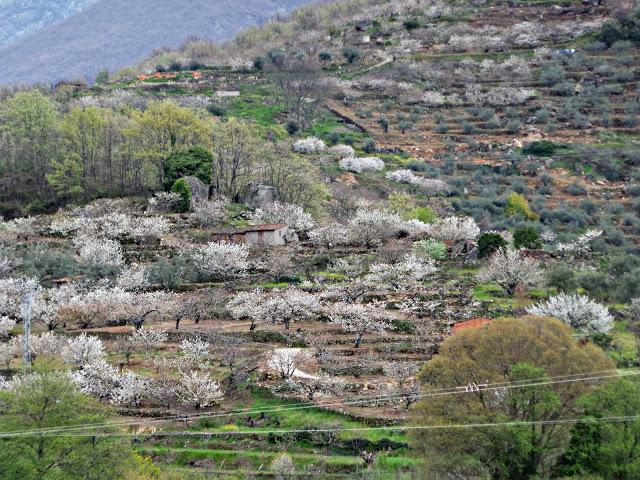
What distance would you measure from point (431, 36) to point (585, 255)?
251ft

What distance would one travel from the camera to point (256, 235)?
5469 centimetres

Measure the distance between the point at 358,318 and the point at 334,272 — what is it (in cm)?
979

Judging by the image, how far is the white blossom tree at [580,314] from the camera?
3531 centimetres

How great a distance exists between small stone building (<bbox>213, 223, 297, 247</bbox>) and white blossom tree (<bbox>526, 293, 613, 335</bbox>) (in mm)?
22461

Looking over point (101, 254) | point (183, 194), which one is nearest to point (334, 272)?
point (101, 254)

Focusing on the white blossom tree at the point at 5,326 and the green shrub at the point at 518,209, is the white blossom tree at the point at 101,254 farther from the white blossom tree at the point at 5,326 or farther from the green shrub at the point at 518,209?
the green shrub at the point at 518,209

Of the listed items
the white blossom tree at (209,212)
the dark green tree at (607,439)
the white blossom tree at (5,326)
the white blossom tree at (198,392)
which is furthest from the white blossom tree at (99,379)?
the white blossom tree at (209,212)

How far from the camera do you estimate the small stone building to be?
179 feet

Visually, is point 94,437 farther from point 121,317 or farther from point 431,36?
point 431,36

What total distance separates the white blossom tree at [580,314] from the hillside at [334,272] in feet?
0.42

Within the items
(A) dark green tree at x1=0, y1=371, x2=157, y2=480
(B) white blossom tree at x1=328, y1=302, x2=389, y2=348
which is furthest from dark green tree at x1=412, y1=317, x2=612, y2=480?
(B) white blossom tree at x1=328, y1=302, x2=389, y2=348

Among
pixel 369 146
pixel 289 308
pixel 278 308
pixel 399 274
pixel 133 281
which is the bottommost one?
pixel 369 146

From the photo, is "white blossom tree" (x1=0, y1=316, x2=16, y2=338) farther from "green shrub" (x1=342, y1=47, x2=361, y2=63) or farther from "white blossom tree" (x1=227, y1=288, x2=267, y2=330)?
"green shrub" (x1=342, y1=47, x2=361, y2=63)

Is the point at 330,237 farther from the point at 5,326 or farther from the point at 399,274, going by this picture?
the point at 5,326
